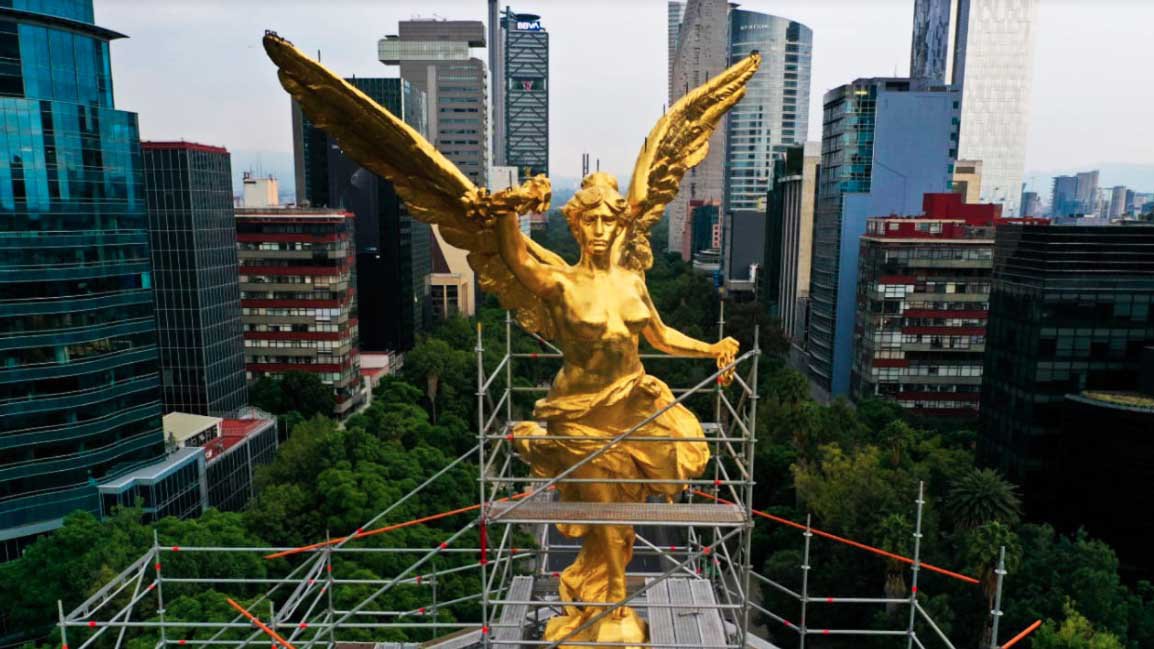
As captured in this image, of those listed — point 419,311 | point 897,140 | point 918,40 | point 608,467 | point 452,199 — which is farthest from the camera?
point 918,40

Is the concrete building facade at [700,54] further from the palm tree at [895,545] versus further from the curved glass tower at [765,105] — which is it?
the palm tree at [895,545]

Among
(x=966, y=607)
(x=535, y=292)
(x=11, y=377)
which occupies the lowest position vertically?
(x=966, y=607)

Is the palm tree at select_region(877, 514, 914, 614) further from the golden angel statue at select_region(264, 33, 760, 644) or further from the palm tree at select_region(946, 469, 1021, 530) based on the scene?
the golden angel statue at select_region(264, 33, 760, 644)

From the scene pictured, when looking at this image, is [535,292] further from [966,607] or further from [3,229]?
[3,229]

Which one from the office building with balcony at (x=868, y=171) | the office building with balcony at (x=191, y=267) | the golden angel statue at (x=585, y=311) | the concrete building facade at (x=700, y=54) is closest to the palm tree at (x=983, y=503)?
the golden angel statue at (x=585, y=311)

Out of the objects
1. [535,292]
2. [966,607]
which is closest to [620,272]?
[535,292]

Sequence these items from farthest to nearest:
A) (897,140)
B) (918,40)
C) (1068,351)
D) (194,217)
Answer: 1. (918,40)
2. (897,140)
3. (194,217)
4. (1068,351)

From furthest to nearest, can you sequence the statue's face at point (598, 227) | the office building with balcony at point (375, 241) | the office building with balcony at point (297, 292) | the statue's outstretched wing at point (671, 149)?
the office building with balcony at point (375, 241) → the office building with balcony at point (297, 292) → the statue's outstretched wing at point (671, 149) → the statue's face at point (598, 227)
